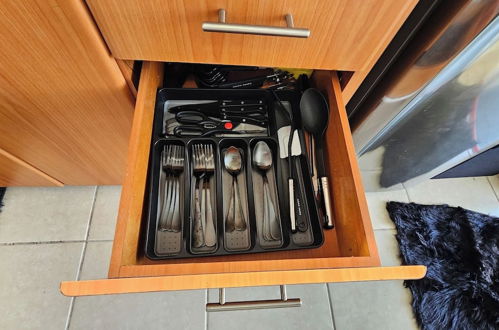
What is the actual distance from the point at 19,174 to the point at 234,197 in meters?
0.75

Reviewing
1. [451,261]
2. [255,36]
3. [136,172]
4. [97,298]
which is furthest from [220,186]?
[451,261]

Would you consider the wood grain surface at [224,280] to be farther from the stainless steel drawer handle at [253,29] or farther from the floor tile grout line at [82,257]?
the floor tile grout line at [82,257]

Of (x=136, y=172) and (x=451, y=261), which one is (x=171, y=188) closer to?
(x=136, y=172)

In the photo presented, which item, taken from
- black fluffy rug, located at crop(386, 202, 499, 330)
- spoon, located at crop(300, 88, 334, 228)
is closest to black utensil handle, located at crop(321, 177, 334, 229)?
spoon, located at crop(300, 88, 334, 228)

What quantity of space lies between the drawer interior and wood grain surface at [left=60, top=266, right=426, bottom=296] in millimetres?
34

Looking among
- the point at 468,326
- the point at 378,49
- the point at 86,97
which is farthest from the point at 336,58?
the point at 468,326

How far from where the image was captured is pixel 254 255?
21.3 inches

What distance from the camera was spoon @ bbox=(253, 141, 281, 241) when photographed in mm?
561

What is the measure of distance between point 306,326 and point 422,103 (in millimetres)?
728

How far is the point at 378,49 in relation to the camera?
48cm

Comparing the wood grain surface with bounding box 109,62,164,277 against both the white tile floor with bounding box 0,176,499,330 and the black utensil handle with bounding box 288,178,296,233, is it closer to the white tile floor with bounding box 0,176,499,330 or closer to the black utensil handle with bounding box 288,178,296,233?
the black utensil handle with bounding box 288,178,296,233

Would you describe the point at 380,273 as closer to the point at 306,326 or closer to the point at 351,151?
the point at 351,151

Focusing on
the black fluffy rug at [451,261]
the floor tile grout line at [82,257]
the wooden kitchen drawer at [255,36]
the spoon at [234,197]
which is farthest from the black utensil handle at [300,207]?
the floor tile grout line at [82,257]

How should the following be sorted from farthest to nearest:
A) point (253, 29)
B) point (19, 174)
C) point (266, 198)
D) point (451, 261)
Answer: point (451, 261), point (19, 174), point (266, 198), point (253, 29)
